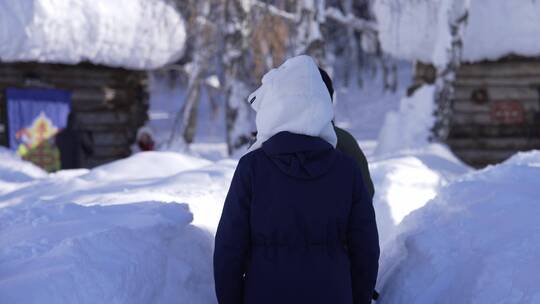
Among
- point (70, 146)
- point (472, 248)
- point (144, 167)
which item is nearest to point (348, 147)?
point (472, 248)

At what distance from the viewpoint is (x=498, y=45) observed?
452 inches

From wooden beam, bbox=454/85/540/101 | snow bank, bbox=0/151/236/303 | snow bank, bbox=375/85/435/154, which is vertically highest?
snow bank, bbox=0/151/236/303

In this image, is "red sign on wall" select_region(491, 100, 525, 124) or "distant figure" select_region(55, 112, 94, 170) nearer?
"distant figure" select_region(55, 112, 94, 170)

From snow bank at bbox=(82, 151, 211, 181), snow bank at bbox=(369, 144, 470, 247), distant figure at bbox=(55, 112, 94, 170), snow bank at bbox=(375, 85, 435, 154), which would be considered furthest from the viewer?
snow bank at bbox=(375, 85, 435, 154)

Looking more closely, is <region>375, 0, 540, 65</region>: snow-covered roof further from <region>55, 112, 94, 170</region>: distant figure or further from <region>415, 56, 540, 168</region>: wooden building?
<region>55, 112, 94, 170</region>: distant figure

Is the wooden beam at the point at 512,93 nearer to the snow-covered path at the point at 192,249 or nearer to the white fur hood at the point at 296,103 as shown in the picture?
the snow-covered path at the point at 192,249

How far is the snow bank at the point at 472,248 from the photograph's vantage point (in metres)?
2.80

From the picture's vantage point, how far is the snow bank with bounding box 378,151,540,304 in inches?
110

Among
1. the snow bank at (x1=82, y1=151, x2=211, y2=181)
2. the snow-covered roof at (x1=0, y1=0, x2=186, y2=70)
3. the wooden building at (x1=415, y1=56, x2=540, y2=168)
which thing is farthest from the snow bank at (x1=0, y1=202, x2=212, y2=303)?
the wooden building at (x1=415, y1=56, x2=540, y2=168)

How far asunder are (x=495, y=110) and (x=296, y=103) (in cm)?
1024

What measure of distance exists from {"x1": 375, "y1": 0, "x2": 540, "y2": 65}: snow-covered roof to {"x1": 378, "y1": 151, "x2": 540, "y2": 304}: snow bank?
23.6ft

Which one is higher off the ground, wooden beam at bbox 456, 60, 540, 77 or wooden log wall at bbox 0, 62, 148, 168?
wooden beam at bbox 456, 60, 540, 77

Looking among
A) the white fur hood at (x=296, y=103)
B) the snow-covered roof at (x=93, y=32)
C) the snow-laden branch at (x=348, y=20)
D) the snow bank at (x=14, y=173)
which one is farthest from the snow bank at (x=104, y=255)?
the snow-laden branch at (x=348, y=20)

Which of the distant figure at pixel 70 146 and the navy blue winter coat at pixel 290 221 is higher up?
the navy blue winter coat at pixel 290 221
